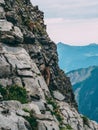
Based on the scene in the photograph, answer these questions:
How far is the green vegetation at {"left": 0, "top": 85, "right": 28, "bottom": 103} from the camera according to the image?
7629 cm

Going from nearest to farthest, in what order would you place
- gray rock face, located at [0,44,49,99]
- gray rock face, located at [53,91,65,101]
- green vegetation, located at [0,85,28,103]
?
green vegetation, located at [0,85,28,103] → gray rock face, located at [0,44,49,99] → gray rock face, located at [53,91,65,101]

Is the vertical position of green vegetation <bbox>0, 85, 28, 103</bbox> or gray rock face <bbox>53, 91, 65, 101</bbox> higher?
green vegetation <bbox>0, 85, 28, 103</bbox>

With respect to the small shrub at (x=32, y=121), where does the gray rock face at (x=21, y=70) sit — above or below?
above

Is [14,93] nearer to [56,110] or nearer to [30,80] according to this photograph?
[30,80]

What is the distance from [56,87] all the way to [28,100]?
18889mm

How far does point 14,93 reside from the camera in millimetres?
77500

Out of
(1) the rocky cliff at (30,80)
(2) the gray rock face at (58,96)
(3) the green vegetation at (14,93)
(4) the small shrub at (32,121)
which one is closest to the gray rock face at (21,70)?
(1) the rocky cliff at (30,80)

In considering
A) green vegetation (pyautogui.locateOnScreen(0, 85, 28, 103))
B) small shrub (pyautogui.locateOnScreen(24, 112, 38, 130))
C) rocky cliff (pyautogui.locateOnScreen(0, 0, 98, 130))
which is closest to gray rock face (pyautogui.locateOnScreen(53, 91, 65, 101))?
rocky cliff (pyautogui.locateOnScreen(0, 0, 98, 130))

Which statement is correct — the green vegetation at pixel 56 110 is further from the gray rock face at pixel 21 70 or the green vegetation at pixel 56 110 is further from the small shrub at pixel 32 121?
the small shrub at pixel 32 121

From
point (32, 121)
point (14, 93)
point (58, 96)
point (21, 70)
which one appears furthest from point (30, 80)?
point (58, 96)

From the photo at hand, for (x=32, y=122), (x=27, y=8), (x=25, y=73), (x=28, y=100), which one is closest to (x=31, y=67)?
(x=25, y=73)

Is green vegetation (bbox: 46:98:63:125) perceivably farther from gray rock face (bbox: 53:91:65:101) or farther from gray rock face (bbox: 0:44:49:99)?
gray rock face (bbox: 53:91:65:101)

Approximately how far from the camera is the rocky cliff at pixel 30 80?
71.8m

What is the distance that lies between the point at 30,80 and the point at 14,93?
5.37 m
